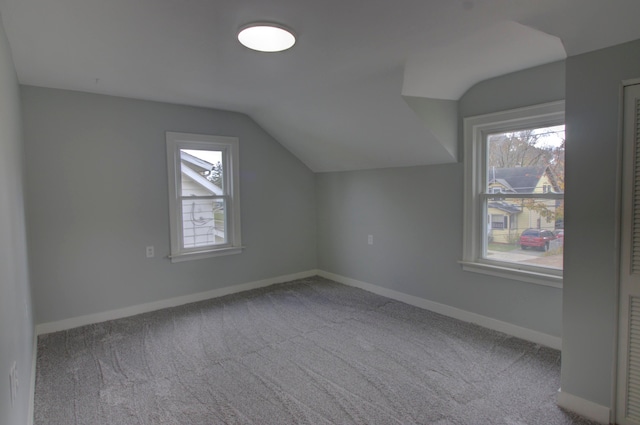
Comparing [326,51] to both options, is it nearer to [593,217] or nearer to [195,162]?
[593,217]

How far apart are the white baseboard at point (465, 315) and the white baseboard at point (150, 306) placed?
1049 millimetres

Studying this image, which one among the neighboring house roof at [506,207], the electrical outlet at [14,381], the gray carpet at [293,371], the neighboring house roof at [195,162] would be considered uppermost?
the neighboring house roof at [195,162]

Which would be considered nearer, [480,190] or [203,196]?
[480,190]

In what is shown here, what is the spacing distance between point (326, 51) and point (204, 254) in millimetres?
2722

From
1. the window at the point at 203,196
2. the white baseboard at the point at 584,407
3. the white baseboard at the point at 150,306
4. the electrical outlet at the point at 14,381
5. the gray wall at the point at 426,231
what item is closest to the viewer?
the electrical outlet at the point at 14,381

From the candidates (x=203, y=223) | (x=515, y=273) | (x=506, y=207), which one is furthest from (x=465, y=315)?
(x=203, y=223)

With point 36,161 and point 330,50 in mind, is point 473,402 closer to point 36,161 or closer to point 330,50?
point 330,50

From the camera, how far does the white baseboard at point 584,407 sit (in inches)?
76.2

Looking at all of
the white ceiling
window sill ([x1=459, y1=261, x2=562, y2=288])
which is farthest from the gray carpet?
the white ceiling

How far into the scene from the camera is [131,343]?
117 inches

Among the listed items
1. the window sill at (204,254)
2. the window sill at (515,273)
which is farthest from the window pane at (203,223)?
the window sill at (515,273)

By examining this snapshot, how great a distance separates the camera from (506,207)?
10.4 ft

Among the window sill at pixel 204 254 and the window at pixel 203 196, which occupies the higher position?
the window at pixel 203 196

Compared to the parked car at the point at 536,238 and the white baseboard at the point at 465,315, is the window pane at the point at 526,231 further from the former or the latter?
the white baseboard at the point at 465,315
